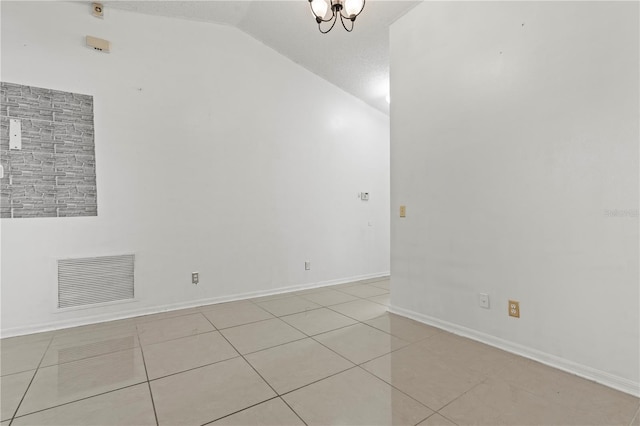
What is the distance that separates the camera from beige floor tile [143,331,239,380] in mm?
2100

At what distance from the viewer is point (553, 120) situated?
211 cm

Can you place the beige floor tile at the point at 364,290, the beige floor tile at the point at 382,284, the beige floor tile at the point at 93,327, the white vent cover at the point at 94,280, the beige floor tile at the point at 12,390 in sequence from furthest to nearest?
1. the beige floor tile at the point at 382,284
2. the beige floor tile at the point at 364,290
3. the white vent cover at the point at 94,280
4. the beige floor tile at the point at 93,327
5. the beige floor tile at the point at 12,390

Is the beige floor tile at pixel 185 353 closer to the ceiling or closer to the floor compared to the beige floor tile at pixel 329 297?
closer to the ceiling

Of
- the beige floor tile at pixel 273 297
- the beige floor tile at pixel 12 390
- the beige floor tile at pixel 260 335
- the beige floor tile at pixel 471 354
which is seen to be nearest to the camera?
the beige floor tile at pixel 12 390

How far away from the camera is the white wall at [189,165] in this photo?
109 inches

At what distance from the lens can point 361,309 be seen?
3398mm

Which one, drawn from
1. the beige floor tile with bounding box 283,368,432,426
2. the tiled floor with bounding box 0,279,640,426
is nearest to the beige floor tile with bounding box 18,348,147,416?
the tiled floor with bounding box 0,279,640,426

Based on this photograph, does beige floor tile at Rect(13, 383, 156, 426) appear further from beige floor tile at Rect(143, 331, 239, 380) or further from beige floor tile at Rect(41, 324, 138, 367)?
beige floor tile at Rect(41, 324, 138, 367)

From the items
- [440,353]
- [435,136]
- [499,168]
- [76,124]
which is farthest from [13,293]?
[499,168]

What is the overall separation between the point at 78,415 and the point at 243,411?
0.85 meters

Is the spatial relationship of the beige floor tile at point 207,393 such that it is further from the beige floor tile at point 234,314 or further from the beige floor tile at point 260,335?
the beige floor tile at point 234,314

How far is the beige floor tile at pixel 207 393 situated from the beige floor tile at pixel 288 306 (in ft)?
3.93

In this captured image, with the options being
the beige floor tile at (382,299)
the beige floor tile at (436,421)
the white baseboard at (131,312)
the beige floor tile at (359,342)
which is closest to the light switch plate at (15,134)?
the white baseboard at (131,312)

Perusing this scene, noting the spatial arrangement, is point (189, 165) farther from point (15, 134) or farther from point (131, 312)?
point (131, 312)
